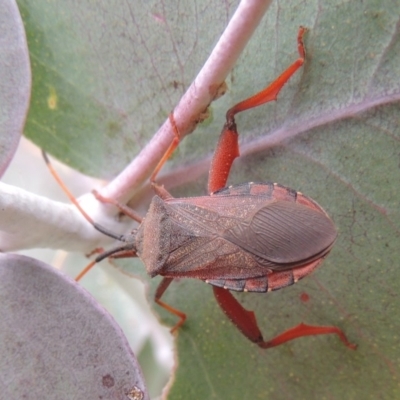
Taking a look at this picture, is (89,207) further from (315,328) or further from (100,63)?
(315,328)

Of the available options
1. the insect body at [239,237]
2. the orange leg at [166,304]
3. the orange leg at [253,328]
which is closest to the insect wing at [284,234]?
the insect body at [239,237]

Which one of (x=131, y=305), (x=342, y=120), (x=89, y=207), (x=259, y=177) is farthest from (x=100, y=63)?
(x=131, y=305)

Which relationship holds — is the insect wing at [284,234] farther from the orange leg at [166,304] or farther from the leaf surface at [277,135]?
the orange leg at [166,304]

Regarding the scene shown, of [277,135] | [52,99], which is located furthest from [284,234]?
[52,99]

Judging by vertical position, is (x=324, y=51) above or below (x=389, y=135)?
above

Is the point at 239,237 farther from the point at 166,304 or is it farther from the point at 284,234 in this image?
the point at 166,304

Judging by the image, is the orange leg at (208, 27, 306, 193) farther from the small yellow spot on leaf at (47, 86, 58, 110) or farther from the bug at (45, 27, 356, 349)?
the small yellow spot on leaf at (47, 86, 58, 110)

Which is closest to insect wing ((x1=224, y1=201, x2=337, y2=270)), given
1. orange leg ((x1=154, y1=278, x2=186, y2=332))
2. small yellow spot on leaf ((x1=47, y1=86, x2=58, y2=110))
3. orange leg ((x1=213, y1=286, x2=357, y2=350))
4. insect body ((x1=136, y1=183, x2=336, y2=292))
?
insect body ((x1=136, y1=183, x2=336, y2=292))
